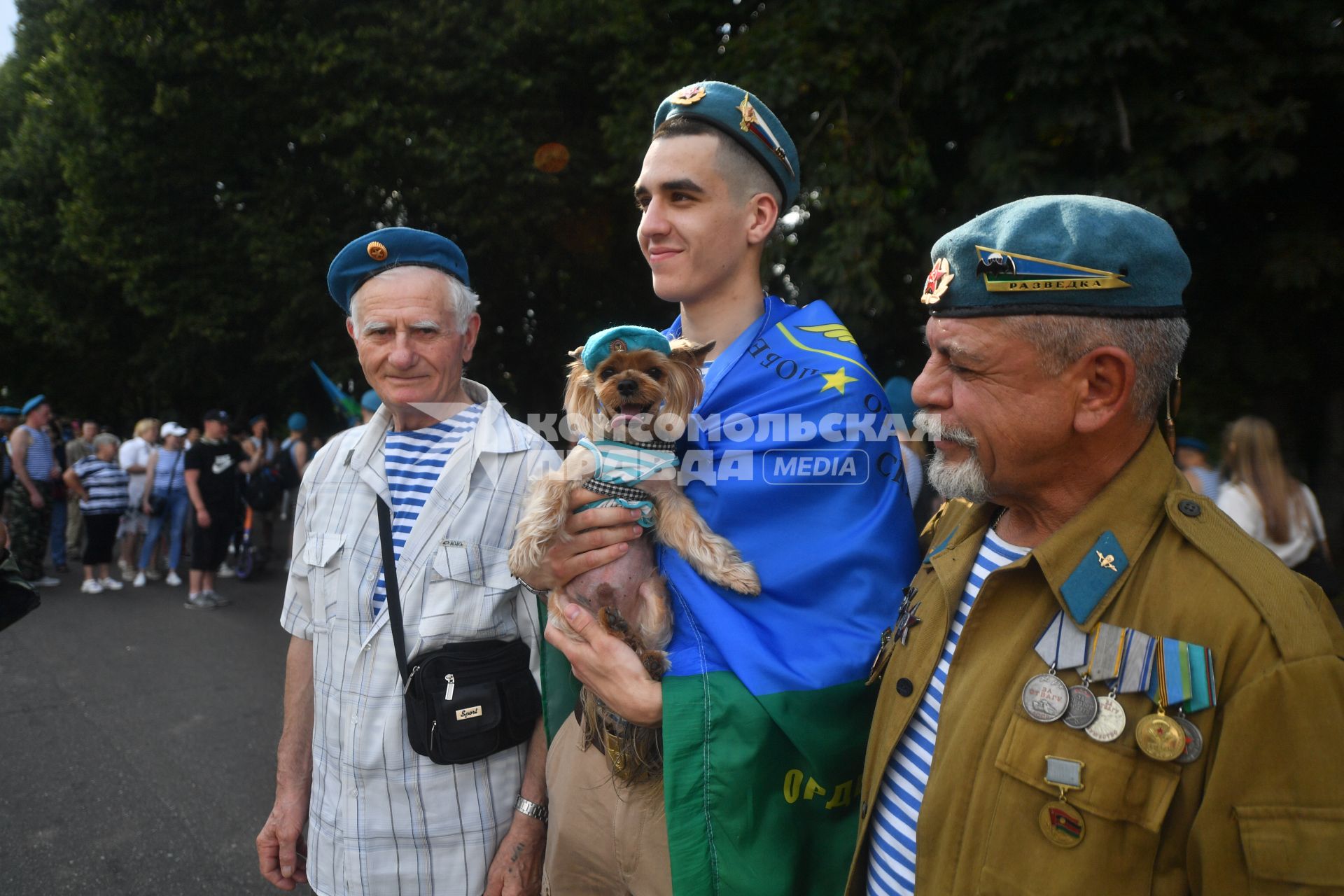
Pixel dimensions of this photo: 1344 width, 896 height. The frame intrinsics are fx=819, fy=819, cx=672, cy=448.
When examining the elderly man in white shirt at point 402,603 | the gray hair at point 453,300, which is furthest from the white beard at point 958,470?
the gray hair at point 453,300

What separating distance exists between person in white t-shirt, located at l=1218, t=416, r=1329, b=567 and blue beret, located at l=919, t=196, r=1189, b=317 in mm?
4969

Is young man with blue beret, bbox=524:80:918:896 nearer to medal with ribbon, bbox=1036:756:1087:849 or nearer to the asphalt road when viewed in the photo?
medal with ribbon, bbox=1036:756:1087:849

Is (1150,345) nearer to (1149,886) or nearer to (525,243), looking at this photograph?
(1149,886)

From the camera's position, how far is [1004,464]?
1668 millimetres

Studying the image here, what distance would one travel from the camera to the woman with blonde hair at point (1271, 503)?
5520 millimetres

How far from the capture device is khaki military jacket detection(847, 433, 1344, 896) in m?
1.25

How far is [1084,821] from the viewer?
138 centimetres

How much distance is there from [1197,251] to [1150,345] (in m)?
9.03

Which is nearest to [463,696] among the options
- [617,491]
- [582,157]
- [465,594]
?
[465,594]

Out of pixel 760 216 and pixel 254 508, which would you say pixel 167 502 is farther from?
pixel 760 216

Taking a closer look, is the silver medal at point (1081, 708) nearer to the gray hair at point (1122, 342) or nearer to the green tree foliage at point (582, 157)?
the gray hair at point (1122, 342)

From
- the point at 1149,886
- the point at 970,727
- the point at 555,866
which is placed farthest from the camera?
the point at 555,866

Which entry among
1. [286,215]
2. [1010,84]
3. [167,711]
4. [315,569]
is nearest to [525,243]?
[286,215]

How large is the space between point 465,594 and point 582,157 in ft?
45.3
